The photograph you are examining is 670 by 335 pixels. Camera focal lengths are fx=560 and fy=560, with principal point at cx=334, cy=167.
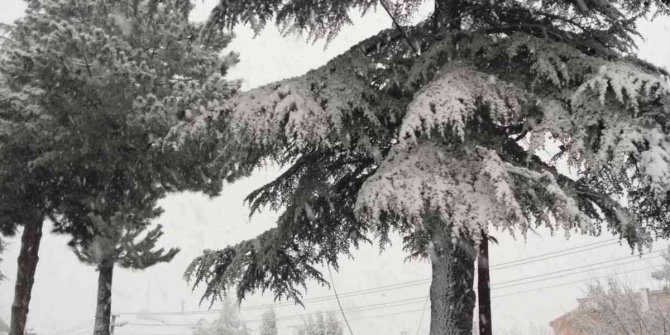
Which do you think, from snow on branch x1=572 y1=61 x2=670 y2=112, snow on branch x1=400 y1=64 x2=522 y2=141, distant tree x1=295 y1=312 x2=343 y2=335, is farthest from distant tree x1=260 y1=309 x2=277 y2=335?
snow on branch x1=572 y1=61 x2=670 y2=112

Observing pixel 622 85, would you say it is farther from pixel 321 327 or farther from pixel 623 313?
pixel 321 327

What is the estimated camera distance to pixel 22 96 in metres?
10.1

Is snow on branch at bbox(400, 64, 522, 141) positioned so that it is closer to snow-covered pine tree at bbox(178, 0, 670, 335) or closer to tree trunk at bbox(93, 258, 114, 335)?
snow-covered pine tree at bbox(178, 0, 670, 335)

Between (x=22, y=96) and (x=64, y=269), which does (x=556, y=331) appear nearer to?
(x=22, y=96)

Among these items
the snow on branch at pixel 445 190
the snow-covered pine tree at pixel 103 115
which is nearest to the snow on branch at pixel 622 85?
the snow on branch at pixel 445 190

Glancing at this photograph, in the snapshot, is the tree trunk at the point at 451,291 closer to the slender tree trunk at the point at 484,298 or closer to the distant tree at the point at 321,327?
the slender tree trunk at the point at 484,298

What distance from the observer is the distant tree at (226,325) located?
87.6 ft

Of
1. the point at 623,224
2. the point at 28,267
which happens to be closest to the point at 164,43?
the point at 28,267

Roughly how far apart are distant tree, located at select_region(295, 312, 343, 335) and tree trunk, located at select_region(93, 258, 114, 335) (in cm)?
1109

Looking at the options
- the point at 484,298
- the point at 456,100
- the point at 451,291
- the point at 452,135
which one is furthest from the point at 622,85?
the point at 484,298

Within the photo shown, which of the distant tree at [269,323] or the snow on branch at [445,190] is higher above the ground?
the snow on branch at [445,190]

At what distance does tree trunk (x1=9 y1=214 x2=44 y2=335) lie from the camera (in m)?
12.0

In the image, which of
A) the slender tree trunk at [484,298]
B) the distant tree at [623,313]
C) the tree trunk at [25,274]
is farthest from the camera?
the distant tree at [623,313]

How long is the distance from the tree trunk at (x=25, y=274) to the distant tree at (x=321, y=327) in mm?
10968
